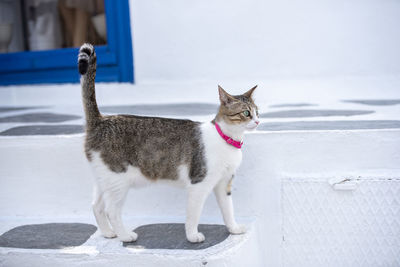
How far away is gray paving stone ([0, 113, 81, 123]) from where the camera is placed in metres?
2.98

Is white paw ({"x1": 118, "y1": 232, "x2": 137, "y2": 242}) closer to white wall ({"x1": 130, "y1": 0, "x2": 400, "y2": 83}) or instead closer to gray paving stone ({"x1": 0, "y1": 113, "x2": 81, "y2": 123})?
gray paving stone ({"x1": 0, "y1": 113, "x2": 81, "y2": 123})

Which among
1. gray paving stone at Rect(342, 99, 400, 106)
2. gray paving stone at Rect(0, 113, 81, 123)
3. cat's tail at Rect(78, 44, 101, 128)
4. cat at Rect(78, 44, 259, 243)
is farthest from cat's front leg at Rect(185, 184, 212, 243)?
gray paving stone at Rect(342, 99, 400, 106)

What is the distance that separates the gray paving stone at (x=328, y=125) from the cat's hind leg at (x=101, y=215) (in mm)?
976

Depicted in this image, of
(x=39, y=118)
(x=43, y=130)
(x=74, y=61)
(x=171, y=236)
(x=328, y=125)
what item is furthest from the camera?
(x=74, y=61)

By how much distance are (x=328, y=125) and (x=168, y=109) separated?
1326 mm

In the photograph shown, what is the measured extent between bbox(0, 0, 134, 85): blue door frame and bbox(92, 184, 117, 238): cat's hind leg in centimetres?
206

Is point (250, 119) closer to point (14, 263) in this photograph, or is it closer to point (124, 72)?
point (14, 263)

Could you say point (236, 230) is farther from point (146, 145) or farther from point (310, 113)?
point (310, 113)

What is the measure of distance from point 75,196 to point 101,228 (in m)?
0.42

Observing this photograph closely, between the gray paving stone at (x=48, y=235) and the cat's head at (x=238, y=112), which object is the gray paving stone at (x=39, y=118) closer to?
the gray paving stone at (x=48, y=235)

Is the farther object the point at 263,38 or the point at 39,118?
the point at 263,38

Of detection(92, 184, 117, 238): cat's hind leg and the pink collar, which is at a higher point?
the pink collar

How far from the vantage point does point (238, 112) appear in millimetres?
1826

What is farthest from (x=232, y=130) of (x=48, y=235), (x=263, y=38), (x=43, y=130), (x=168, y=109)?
(x=263, y=38)
